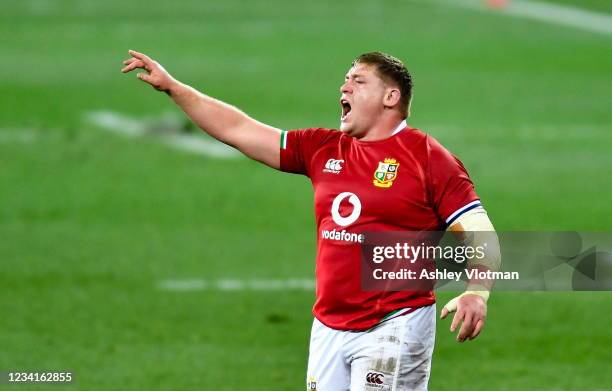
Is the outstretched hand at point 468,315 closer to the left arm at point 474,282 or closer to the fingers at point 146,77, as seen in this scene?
the left arm at point 474,282

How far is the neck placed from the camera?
27.8ft

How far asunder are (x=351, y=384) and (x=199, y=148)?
15.2m

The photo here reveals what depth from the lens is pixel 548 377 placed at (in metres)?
11.8

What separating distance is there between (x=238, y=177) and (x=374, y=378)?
12.9 metres

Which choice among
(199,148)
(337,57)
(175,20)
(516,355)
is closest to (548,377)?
(516,355)

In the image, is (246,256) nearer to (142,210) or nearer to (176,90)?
(142,210)

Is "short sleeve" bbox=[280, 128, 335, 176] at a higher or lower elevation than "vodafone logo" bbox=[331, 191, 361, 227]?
higher

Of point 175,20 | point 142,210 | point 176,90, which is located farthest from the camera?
point 175,20

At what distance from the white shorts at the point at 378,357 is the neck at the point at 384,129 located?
3.14 ft

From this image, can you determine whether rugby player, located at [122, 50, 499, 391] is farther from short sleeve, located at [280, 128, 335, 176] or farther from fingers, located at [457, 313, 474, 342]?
fingers, located at [457, 313, 474, 342]

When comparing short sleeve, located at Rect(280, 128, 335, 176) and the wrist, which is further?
the wrist

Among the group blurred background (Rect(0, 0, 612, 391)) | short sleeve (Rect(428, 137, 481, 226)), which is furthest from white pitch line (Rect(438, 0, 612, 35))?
short sleeve (Rect(428, 137, 481, 226))

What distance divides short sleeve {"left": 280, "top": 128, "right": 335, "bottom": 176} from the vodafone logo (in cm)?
39

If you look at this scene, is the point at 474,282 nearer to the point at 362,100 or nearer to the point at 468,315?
the point at 468,315
